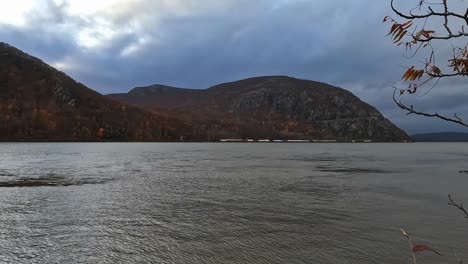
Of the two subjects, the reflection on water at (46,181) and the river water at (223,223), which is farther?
the reflection on water at (46,181)

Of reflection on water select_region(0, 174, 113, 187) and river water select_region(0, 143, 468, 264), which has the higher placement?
reflection on water select_region(0, 174, 113, 187)

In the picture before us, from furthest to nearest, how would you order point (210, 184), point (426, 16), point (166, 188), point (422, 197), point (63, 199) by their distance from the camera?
point (210, 184), point (166, 188), point (422, 197), point (63, 199), point (426, 16)

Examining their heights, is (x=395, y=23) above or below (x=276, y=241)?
above

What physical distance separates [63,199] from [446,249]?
29.1 meters

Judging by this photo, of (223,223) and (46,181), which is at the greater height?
(46,181)

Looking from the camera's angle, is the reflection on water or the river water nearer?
the river water

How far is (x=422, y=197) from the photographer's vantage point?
3494 cm

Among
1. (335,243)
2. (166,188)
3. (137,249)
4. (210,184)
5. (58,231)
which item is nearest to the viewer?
(137,249)

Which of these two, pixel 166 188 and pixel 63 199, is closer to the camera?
pixel 63 199

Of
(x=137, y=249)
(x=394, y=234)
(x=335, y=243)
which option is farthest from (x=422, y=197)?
(x=137, y=249)

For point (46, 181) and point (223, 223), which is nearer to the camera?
point (223, 223)

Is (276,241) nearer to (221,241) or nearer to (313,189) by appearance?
(221,241)

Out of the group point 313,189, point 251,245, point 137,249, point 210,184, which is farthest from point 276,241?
point 210,184

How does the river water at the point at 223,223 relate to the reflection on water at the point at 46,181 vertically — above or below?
below
